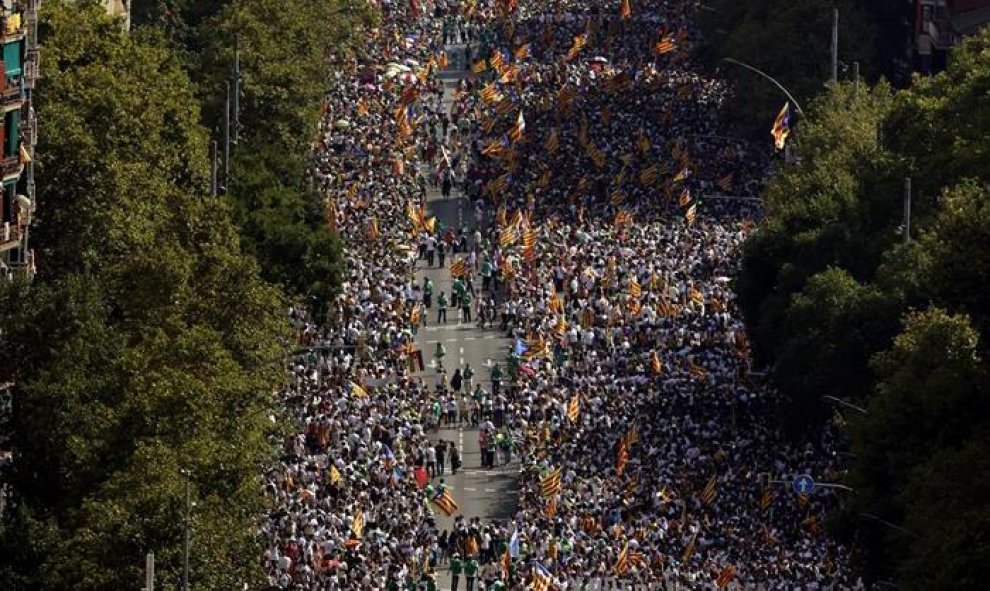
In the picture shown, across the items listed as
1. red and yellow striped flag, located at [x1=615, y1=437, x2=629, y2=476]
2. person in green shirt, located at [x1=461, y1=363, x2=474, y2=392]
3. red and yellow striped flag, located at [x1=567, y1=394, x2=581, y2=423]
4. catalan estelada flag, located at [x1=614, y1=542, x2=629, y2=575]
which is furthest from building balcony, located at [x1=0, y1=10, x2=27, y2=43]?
person in green shirt, located at [x1=461, y1=363, x2=474, y2=392]

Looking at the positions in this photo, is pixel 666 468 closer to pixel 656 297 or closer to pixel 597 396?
pixel 597 396

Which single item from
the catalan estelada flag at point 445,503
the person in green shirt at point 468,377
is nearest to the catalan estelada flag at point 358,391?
the person in green shirt at point 468,377

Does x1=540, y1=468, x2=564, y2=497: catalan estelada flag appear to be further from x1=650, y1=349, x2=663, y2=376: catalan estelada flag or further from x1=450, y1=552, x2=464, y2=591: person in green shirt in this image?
x1=650, y1=349, x2=663, y2=376: catalan estelada flag

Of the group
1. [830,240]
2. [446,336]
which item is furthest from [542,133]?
[830,240]

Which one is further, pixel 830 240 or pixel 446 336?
pixel 446 336

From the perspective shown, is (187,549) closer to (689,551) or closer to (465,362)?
(689,551)

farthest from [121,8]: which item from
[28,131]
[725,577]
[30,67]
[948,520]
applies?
[948,520]
